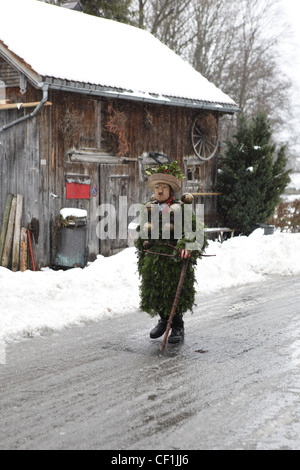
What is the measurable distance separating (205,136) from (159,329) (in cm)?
1065

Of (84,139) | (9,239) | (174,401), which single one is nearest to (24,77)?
(84,139)

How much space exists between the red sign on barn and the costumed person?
612cm

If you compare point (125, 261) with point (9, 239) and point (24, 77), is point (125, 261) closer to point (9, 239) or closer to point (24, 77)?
point (9, 239)

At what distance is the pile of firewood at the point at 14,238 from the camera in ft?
40.2

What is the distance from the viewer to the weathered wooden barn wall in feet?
40.9

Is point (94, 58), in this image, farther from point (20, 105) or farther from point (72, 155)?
point (20, 105)

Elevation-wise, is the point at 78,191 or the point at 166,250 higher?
the point at 78,191

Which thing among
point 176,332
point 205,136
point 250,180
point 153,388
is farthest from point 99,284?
point 250,180

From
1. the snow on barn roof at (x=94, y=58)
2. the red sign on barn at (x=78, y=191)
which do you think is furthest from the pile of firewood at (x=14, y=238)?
the snow on barn roof at (x=94, y=58)

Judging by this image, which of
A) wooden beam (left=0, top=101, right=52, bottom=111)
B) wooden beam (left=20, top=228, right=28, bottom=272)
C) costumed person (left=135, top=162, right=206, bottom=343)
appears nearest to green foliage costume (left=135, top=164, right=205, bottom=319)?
costumed person (left=135, top=162, right=206, bottom=343)

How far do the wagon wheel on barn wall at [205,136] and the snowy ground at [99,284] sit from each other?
3.70 m

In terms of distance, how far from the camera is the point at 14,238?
485 inches

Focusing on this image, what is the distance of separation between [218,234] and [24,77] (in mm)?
7008

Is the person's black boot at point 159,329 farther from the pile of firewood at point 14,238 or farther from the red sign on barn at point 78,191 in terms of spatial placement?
the red sign on barn at point 78,191
